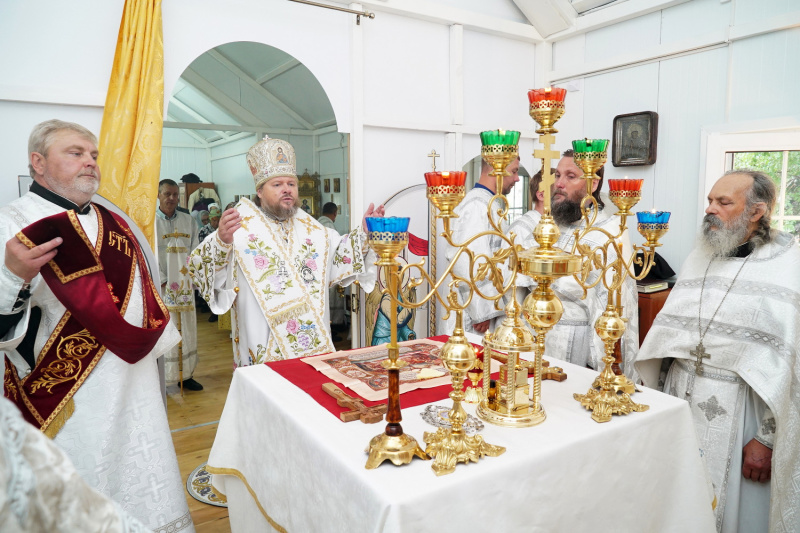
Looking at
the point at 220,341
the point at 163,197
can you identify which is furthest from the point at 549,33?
the point at 220,341

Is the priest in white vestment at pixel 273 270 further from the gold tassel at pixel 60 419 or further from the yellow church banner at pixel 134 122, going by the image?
the gold tassel at pixel 60 419

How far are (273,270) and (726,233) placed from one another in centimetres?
225

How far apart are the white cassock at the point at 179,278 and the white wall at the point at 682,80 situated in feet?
11.2

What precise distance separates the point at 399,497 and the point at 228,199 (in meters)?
2.93

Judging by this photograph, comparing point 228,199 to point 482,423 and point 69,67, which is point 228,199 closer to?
point 69,67

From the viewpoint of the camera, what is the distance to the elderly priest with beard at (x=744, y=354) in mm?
2215

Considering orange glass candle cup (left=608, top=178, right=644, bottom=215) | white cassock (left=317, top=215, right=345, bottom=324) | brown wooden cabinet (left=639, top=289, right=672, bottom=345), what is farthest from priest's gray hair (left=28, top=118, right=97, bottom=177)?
brown wooden cabinet (left=639, top=289, right=672, bottom=345)

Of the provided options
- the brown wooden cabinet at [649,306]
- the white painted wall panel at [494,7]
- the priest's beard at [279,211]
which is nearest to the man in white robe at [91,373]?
the priest's beard at [279,211]

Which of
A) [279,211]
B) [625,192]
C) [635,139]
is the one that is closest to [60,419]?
[279,211]

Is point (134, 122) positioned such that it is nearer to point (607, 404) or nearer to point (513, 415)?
point (513, 415)

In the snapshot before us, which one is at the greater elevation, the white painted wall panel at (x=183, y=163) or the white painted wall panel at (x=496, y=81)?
the white painted wall panel at (x=496, y=81)

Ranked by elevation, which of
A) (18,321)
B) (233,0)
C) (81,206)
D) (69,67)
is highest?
(233,0)

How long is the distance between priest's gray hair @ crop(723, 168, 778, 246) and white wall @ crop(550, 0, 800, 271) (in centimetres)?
137

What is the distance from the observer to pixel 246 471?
191 cm
